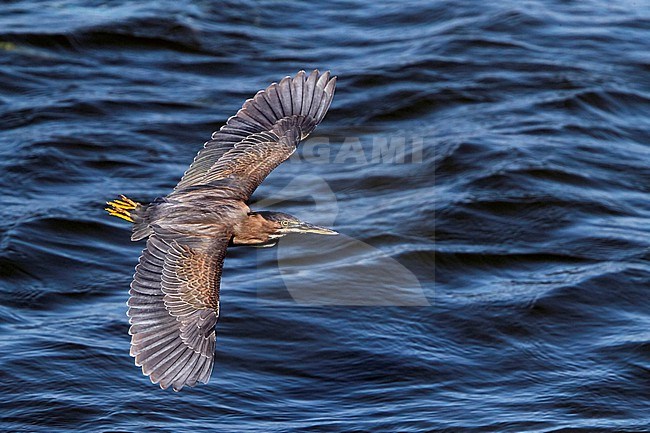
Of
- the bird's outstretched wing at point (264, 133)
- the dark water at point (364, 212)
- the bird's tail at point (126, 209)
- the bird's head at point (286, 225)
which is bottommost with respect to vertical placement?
the dark water at point (364, 212)

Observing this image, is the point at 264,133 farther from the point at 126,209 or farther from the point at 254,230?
the point at 126,209

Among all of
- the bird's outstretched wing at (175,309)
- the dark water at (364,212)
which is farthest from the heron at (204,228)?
the dark water at (364,212)

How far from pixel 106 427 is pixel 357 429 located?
4.44ft

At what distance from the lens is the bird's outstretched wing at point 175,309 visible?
19.4ft

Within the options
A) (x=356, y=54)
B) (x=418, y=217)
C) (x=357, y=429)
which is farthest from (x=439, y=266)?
(x=356, y=54)

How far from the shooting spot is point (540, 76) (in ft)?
39.1

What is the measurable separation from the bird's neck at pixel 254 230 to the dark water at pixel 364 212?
121 centimetres

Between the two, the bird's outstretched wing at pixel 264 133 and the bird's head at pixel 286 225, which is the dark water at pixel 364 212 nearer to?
the bird's head at pixel 286 225

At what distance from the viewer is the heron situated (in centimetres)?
598

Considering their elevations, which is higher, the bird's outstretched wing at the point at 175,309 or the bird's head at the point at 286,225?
the bird's head at the point at 286,225

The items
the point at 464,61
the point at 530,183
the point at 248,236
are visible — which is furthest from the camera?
the point at 464,61

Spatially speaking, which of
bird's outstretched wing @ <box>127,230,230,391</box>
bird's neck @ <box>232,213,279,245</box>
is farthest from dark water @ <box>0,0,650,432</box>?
bird's outstretched wing @ <box>127,230,230,391</box>

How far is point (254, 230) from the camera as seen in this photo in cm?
660

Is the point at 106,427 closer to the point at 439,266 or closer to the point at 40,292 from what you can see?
the point at 40,292
